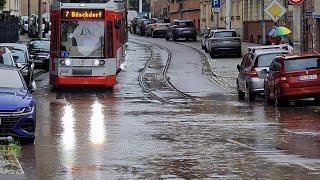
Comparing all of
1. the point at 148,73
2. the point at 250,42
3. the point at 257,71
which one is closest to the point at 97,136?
the point at 257,71

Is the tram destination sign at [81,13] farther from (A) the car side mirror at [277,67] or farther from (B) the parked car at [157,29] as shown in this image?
(B) the parked car at [157,29]

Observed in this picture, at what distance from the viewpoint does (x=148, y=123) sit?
2069 centimetres

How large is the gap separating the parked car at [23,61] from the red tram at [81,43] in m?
0.98

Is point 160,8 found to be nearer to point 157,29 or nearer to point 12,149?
point 157,29

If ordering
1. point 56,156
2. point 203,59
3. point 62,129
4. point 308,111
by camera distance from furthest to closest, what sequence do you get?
point 203,59, point 308,111, point 62,129, point 56,156

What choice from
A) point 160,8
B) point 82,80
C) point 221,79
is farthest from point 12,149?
point 160,8

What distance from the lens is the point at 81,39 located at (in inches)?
1281

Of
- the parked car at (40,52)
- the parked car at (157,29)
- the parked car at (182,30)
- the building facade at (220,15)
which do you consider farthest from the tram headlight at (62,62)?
the parked car at (157,29)

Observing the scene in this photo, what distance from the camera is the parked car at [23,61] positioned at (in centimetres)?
3198

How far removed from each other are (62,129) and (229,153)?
528cm

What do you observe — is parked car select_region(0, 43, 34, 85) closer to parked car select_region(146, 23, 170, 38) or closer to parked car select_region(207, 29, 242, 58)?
parked car select_region(207, 29, 242, 58)

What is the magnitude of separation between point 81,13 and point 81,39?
93 centimetres

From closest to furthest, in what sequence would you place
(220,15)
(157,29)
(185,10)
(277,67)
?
(277,67) → (220,15) → (157,29) → (185,10)

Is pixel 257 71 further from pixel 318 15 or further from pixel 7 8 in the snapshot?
pixel 7 8
